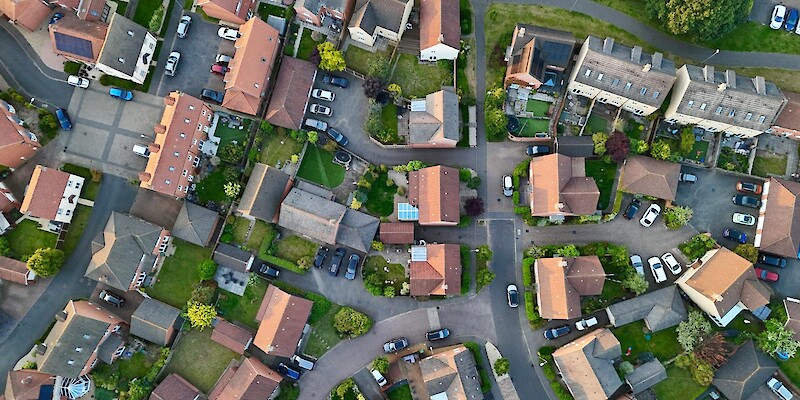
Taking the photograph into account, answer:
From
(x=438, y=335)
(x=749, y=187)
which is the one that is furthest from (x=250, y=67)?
(x=749, y=187)

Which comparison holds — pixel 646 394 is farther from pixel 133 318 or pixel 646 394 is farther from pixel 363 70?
pixel 133 318

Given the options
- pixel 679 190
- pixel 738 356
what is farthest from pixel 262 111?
pixel 738 356

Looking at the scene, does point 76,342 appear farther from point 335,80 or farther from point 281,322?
point 335,80

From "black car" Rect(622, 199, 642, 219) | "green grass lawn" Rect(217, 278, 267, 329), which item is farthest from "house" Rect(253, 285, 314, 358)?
"black car" Rect(622, 199, 642, 219)

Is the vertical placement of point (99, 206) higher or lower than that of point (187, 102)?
lower

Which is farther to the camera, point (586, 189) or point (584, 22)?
point (584, 22)

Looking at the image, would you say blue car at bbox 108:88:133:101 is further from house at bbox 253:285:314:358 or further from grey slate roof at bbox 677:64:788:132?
grey slate roof at bbox 677:64:788:132
